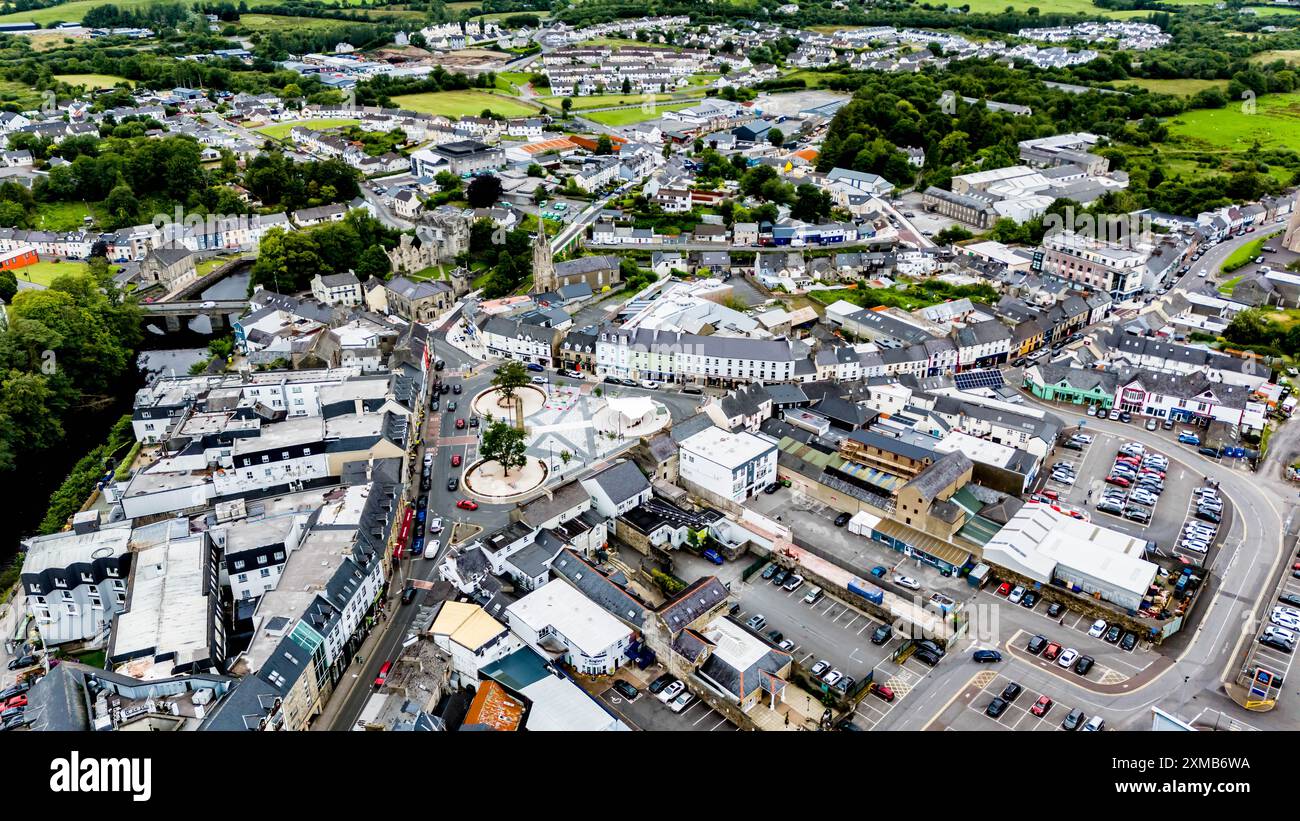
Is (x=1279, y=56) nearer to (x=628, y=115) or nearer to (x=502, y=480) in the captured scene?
(x=628, y=115)

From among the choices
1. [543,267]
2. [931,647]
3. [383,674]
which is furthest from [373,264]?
[931,647]

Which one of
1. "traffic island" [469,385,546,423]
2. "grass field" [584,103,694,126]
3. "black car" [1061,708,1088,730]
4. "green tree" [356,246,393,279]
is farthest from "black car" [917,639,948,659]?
"grass field" [584,103,694,126]

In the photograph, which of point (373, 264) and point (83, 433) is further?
point (373, 264)

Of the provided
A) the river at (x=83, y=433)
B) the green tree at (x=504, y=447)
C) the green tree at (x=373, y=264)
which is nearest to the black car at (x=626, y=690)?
the green tree at (x=504, y=447)

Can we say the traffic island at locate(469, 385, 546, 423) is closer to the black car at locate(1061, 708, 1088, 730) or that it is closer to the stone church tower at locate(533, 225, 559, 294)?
the stone church tower at locate(533, 225, 559, 294)

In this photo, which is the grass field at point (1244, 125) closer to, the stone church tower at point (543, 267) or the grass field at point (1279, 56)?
the grass field at point (1279, 56)
